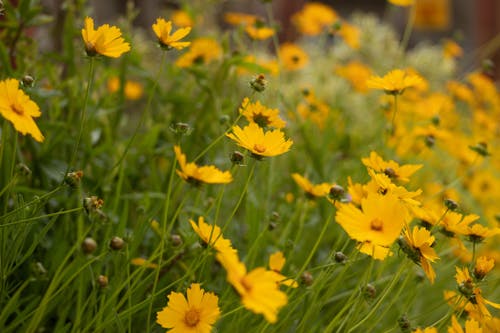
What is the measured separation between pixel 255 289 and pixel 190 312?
0.42 feet

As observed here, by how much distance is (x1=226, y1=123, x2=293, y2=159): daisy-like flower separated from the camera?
0.56 meters

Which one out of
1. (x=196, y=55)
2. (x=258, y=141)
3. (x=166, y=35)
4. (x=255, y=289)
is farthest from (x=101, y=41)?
(x=196, y=55)

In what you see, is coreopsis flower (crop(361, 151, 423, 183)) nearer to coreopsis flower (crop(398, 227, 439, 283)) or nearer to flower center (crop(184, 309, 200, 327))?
coreopsis flower (crop(398, 227, 439, 283))

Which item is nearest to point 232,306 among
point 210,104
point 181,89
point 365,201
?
point 365,201

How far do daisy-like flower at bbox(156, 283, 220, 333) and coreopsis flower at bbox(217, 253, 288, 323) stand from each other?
0.10 meters

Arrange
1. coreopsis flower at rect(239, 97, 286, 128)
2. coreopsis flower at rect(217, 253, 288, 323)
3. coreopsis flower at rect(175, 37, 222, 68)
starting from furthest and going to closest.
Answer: coreopsis flower at rect(175, 37, 222, 68), coreopsis flower at rect(239, 97, 286, 128), coreopsis flower at rect(217, 253, 288, 323)

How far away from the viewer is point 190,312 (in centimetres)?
53

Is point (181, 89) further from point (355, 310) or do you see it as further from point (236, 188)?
point (355, 310)

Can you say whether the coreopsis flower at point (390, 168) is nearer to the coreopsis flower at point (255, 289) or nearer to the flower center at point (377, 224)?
the flower center at point (377, 224)

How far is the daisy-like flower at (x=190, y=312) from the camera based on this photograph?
1.73ft

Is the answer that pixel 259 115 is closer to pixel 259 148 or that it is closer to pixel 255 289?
pixel 259 148

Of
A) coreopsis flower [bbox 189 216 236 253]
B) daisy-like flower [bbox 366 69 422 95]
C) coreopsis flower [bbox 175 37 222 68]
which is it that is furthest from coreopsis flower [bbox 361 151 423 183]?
coreopsis flower [bbox 175 37 222 68]

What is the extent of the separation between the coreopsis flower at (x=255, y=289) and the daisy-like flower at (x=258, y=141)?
15cm

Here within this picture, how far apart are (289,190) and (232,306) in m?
0.57
